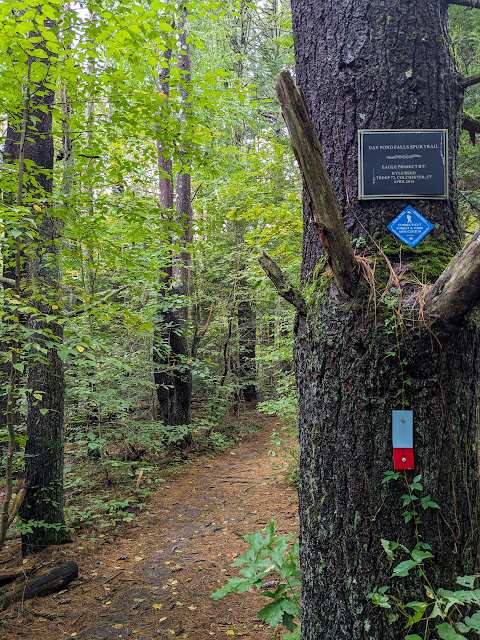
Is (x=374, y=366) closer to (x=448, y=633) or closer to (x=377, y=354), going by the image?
(x=377, y=354)

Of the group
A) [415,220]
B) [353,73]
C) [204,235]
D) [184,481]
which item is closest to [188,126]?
[353,73]

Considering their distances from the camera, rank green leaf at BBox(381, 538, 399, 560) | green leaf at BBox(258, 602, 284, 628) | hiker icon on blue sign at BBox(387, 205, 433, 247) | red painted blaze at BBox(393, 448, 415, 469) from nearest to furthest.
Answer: green leaf at BBox(381, 538, 399, 560) < red painted blaze at BBox(393, 448, 415, 469) < hiker icon on blue sign at BBox(387, 205, 433, 247) < green leaf at BBox(258, 602, 284, 628)

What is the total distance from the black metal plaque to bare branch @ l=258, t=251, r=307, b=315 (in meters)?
0.50

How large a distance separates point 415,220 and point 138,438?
19.9ft

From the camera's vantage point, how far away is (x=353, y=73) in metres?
2.07

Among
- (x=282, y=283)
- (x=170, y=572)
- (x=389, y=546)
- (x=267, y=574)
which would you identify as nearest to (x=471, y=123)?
(x=282, y=283)

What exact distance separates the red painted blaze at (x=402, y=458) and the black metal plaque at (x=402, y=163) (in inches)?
43.9

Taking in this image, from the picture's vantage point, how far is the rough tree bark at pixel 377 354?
70.9 inches

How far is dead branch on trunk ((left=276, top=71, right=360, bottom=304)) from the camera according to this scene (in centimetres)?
159

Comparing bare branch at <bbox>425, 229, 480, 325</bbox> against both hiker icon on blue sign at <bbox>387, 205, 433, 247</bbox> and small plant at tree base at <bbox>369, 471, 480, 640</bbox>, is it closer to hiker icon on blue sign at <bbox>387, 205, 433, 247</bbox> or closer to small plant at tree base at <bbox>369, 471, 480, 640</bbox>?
hiker icon on blue sign at <bbox>387, 205, 433, 247</bbox>

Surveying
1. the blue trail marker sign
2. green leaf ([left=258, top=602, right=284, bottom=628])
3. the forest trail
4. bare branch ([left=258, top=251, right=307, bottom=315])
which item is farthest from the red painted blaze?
the forest trail

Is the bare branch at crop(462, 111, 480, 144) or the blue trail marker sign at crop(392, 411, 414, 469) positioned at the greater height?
the bare branch at crop(462, 111, 480, 144)

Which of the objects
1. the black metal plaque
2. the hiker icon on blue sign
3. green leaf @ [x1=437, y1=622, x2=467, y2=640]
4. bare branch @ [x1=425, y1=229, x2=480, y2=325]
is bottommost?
green leaf @ [x1=437, y1=622, x2=467, y2=640]

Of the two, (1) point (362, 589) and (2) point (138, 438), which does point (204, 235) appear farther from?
(1) point (362, 589)
